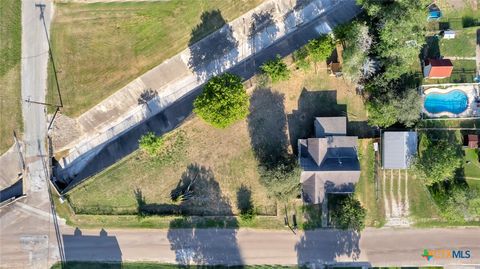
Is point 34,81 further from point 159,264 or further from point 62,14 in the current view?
point 159,264

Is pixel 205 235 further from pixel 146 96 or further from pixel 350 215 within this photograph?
pixel 146 96

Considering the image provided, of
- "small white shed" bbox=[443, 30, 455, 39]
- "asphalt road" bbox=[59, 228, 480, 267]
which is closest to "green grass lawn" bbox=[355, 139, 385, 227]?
"asphalt road" bbox=[59, 228, 480, 267]

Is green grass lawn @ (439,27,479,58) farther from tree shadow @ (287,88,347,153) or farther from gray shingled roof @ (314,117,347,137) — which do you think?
gray shingled roof @ (314,117,347,137)

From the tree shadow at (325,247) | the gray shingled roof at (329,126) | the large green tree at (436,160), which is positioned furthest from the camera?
the tree shadow at (325,247)

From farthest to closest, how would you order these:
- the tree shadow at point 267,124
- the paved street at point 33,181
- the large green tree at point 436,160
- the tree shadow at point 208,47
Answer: the tree shadow at point 208,47
the tree shadow at point 267,124
the paved street at point 33,181
the large green tree at point 436,160

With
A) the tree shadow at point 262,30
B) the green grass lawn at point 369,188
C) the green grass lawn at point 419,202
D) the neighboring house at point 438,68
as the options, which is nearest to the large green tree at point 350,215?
the green grass lawn at point 369,188

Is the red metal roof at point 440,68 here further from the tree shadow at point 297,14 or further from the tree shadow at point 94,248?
the tree shadow at point 94,248

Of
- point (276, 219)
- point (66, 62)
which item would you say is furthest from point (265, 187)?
point (66, 62)
